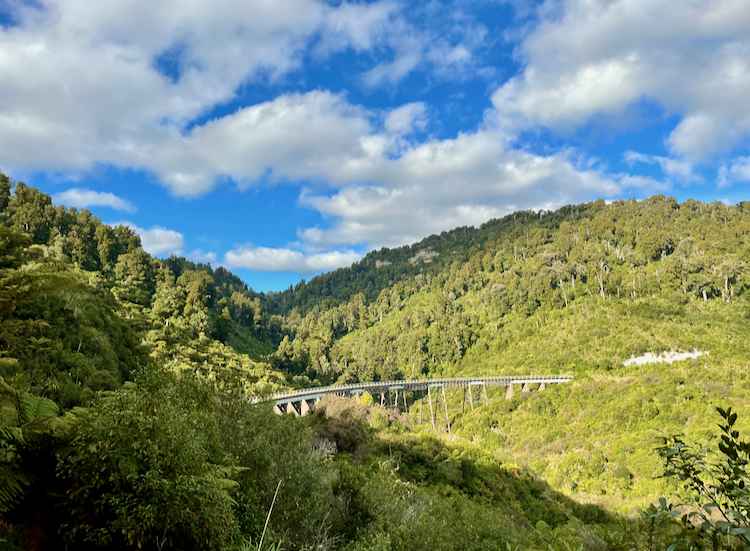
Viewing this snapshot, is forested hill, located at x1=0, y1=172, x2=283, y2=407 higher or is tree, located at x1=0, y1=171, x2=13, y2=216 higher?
tree, located at x1=0, y1=171, x2=13, y2=216

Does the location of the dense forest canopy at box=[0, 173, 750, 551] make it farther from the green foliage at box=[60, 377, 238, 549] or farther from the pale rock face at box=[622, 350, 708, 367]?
the pale rock face at box=[622, 350, 708, 367]

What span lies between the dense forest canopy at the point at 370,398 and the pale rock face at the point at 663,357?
1.71 feet

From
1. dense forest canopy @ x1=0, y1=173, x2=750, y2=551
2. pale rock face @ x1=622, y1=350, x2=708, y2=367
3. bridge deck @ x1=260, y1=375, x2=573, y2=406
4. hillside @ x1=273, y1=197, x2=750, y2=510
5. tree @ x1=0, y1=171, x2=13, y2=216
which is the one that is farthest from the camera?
pale rock face @ x1=622, y1=350, x2=708, y2=367

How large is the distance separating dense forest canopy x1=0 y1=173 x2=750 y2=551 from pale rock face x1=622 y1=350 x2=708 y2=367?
52 centimetres

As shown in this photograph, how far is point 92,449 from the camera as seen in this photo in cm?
671

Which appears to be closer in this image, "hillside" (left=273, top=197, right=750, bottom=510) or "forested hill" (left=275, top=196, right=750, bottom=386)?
"hillside" (left=273, top=197, right=750, bottom=510)

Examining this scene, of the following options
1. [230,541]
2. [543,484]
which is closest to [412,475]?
[543,484]

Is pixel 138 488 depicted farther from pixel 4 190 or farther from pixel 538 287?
pixel 538 287

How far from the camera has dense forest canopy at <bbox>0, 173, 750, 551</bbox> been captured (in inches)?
279

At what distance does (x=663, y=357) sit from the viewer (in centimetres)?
6662

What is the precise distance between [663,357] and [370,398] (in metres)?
50.8

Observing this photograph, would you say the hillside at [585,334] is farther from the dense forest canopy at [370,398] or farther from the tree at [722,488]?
the tree at [722,488]

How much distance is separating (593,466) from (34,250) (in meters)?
57.3

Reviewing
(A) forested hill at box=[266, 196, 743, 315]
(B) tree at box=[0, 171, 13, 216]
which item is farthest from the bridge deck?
(A) forested hill at box=[266, 196, 743, 315]
